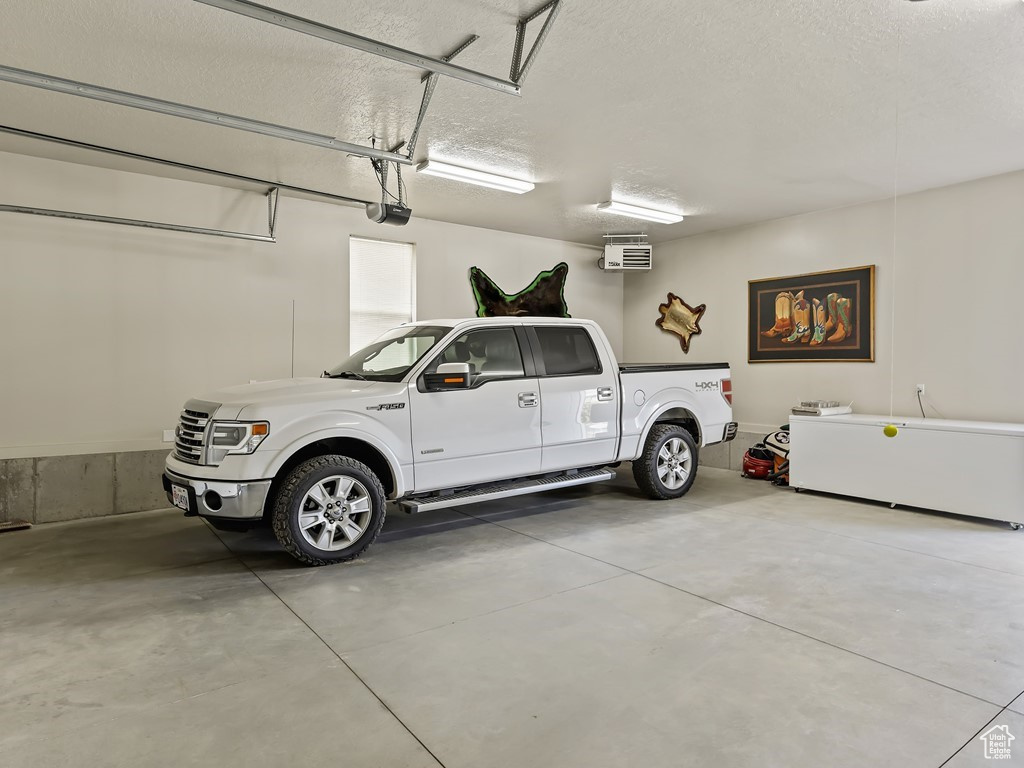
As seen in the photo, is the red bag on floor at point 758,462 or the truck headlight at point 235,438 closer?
the truck headlight at point 235,438

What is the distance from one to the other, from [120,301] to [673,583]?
18.7 ft

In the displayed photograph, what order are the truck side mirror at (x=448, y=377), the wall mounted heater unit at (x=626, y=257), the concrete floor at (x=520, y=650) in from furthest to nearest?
the wall mounted heater unit at (x=626, y=257)
the truck side mirror at (x=448, y=377)
the concrete floor at (x=520, y=650)

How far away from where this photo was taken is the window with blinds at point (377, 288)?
762 centimetres

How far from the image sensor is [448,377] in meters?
4.67

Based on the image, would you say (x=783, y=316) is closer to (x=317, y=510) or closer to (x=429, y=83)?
(x=429, y=83)

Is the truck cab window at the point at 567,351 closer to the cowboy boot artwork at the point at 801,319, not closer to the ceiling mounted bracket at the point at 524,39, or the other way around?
the ceiling mounted bracket at the point at 524,39

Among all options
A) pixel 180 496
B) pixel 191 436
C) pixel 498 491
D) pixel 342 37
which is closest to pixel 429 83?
pixel 342 37

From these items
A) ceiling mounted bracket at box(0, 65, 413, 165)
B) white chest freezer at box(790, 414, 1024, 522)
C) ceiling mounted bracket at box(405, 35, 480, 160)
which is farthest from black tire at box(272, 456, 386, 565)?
white chest freezer at box(790, 414, 1024, 522)

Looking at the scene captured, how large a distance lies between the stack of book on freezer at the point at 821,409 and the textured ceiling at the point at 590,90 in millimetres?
2392

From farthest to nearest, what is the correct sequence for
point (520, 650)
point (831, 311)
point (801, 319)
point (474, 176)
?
point (801, 319) → point (831, 311) → point (474, 176) → point (520, 650)

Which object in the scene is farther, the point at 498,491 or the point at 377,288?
the point at 377,288

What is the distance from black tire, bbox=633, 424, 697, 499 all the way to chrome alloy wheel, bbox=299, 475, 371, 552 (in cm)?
296

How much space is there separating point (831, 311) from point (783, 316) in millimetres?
624

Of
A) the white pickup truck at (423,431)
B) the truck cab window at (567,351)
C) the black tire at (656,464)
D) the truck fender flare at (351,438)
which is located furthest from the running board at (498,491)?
the truck cab window at (567,351)
